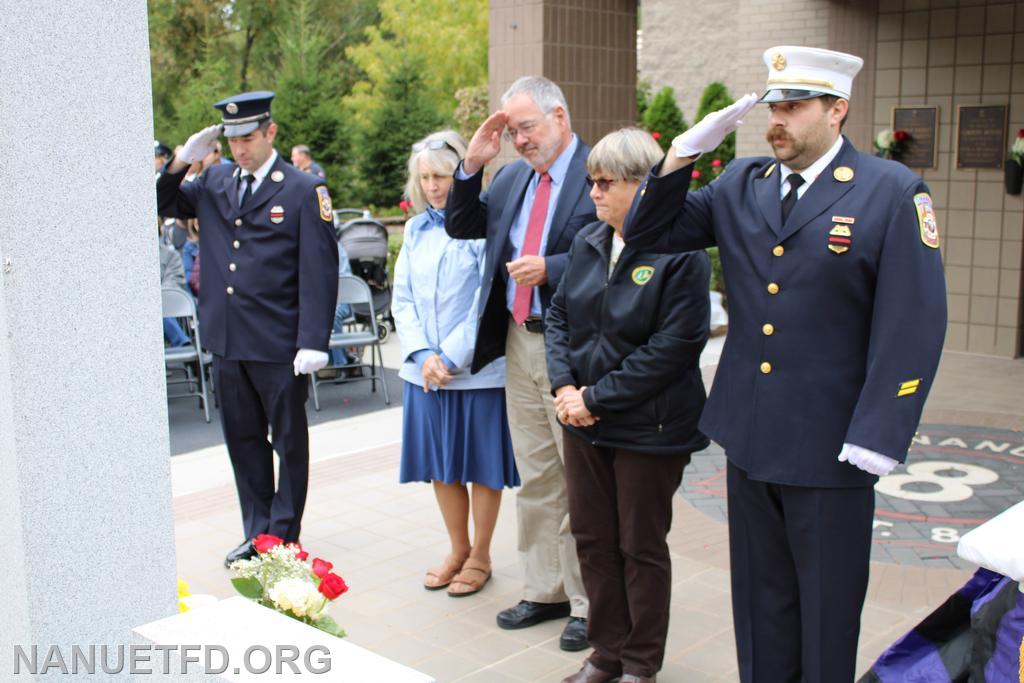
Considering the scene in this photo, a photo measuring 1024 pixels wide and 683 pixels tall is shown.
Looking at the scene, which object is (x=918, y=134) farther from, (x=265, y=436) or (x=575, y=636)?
(x=575, y=636)

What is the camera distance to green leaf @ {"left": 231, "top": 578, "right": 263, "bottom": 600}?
3.28 metres

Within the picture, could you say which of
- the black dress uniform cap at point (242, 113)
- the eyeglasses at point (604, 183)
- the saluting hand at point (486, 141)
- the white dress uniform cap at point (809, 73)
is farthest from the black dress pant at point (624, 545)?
the black dress uniform cap at point (242, 113)

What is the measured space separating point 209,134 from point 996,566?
3519mm

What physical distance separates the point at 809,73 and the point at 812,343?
2.33 feet

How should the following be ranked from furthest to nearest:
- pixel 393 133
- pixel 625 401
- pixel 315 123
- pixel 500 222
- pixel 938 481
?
pixel 393 133 < pixel 315 123 < pixel 938 481 < pixel 500 222 < pixel 625 401

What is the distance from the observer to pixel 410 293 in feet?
16.5

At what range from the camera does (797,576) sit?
10.8 feet

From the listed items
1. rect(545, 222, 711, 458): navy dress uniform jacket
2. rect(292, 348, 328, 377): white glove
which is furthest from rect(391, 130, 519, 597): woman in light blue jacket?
rect(545, 222, 711, 458): navy dress uniform jacket

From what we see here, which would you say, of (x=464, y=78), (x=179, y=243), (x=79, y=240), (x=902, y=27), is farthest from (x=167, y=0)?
(x=79, y=240)

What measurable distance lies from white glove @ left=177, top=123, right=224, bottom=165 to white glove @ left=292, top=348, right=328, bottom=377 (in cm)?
94

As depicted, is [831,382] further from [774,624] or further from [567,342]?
Answer: [567,342]

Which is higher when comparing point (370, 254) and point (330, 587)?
point (370, 254)

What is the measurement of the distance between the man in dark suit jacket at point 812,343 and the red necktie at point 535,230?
1023 millimetres

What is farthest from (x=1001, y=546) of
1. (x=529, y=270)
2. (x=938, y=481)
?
(x=938, y=481)
